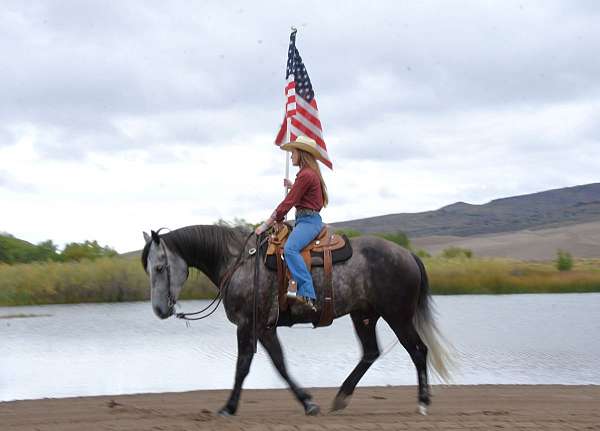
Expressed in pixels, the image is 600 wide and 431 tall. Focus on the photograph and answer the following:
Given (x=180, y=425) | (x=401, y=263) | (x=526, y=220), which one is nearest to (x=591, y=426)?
(x=401, y=263)

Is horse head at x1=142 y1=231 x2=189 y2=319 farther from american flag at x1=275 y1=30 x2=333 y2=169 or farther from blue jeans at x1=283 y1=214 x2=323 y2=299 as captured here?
american flag at x1=275 y1=30 x2=333 y2=169

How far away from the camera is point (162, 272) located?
27.2 ft

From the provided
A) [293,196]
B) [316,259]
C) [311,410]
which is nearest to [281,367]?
[311,410]

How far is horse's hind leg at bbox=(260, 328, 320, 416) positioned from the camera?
8.15 m

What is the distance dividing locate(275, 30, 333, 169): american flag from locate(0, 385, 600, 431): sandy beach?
341 cm

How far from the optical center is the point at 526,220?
339 ft

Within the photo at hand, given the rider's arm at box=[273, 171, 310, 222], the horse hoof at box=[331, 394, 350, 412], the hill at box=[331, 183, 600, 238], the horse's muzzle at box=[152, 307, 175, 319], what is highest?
the hill at box=[331, 183, 600, 238]

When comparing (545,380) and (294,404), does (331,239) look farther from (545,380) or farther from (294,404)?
(545,380)

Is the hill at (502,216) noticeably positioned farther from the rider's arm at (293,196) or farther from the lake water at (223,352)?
the rider's arm at (293,196)

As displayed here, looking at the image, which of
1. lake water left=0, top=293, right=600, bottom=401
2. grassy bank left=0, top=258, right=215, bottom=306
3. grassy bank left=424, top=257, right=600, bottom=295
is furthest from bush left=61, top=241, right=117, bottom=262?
grassy bank left=424, top=257, right=600, bottom=295

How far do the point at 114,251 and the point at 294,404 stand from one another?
28.2m

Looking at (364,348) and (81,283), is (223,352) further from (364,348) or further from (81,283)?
(81,283)

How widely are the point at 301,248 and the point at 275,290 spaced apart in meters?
0.48

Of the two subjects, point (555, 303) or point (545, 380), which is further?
point (555, 303)
